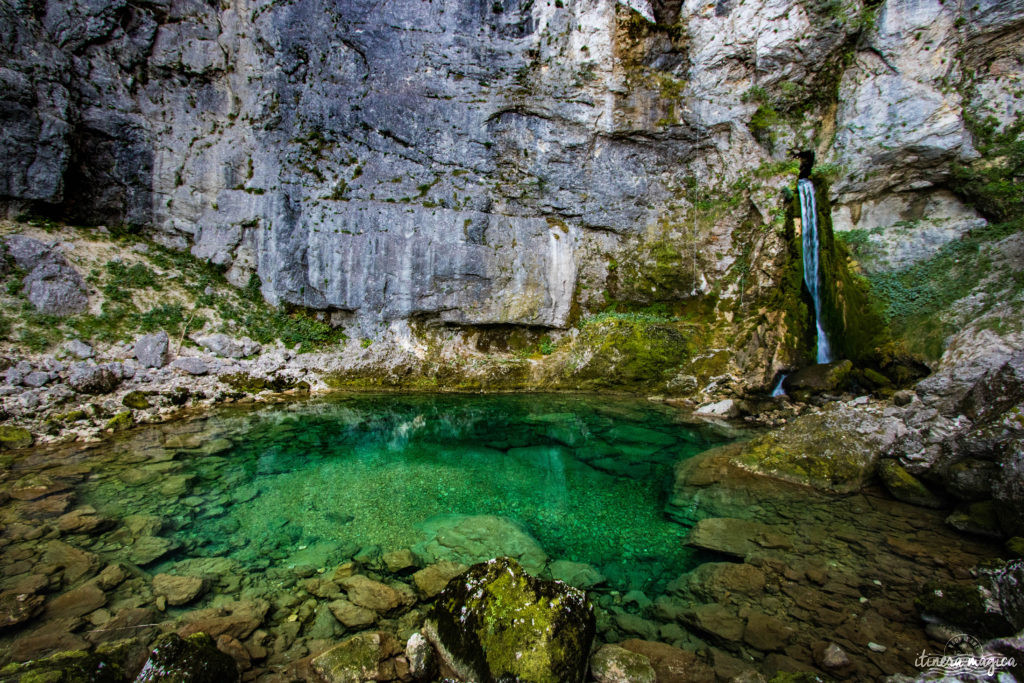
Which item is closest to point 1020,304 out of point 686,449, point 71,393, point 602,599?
point 686,449

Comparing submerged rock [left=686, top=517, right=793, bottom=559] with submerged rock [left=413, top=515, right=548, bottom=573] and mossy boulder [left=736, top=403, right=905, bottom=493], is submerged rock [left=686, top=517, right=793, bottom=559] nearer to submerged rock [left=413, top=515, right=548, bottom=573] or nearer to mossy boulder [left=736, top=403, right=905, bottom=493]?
mossy boulder [left=736, top=403, right=905, bottom=493]

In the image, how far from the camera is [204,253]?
49.3 feet

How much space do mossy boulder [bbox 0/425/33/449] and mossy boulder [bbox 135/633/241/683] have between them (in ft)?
25.7

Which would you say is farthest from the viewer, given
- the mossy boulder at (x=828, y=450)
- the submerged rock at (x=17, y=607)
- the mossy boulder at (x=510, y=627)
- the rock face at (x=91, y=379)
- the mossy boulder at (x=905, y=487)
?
the rock face at (x=91, y=379)

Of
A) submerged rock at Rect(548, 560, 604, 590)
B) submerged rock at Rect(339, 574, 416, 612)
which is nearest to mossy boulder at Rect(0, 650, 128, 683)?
submerged rock at Rect(339, 574, 416, 612)

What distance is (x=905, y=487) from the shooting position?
247 inches

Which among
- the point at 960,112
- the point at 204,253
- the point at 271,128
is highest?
the point at 960,112

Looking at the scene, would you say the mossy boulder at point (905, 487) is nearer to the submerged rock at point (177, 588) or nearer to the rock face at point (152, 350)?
the submerged rock at point (177, 588)

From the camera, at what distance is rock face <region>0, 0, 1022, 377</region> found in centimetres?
1405

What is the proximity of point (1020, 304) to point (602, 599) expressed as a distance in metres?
9.38

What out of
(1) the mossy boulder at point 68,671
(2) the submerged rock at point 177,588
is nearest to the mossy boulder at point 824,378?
(2) the submerged rock at point 177,588

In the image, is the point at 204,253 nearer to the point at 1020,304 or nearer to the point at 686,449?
the point at 686,449

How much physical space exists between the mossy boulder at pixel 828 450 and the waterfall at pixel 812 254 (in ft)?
17.2

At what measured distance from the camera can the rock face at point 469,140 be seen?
1405 cm
